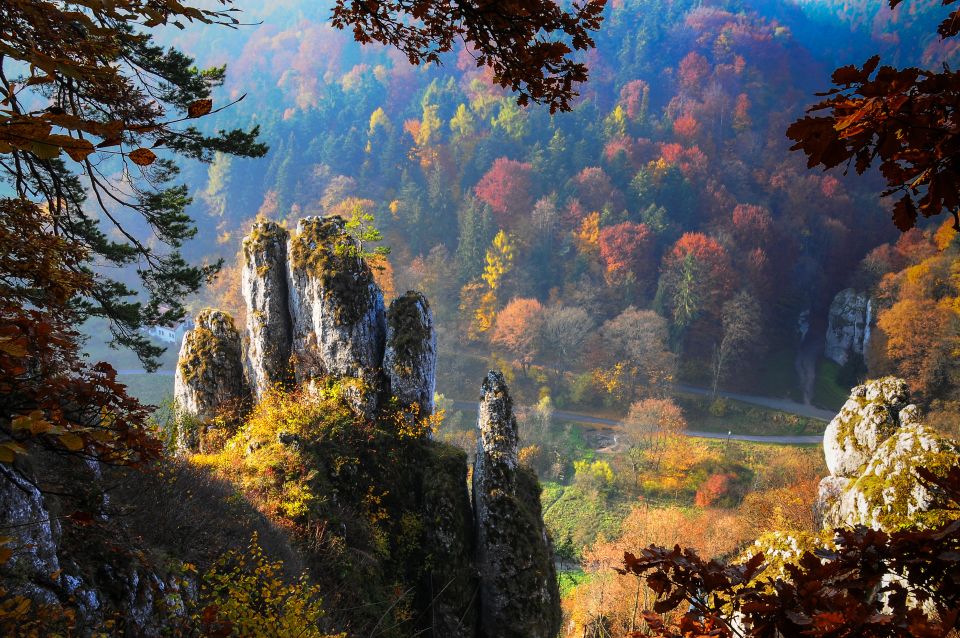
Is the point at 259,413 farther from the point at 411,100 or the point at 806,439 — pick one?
the point at 411,100

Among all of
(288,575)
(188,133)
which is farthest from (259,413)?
(188,133)

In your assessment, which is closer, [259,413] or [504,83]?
[504,83]

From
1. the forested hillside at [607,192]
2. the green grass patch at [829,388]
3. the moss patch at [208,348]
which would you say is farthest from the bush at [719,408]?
the moss patch at [208,348]

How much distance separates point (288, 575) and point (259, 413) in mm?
5454

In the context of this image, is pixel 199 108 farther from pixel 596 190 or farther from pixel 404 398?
pixel 596 190

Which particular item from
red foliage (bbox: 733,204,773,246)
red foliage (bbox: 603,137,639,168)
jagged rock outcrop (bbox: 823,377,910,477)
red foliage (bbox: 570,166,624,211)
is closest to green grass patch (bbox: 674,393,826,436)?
red foliage (bbox: 733,204,773,246)

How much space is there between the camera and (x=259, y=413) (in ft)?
39.0

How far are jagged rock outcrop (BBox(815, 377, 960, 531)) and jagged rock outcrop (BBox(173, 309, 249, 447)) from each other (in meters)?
13.0

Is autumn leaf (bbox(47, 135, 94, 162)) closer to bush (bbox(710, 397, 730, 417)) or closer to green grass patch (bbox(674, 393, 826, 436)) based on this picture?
green grass patch (bbox(674, 393, 826, 436))

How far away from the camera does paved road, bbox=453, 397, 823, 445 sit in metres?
32.7

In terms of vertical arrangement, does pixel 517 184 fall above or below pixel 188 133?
above

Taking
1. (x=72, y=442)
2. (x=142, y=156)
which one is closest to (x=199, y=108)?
(x=142, y=156)

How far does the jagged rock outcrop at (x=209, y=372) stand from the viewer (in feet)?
40.9

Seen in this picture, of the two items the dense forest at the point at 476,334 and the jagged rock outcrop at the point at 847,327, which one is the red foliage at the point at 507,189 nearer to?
the dense forest at the point at 476,334
